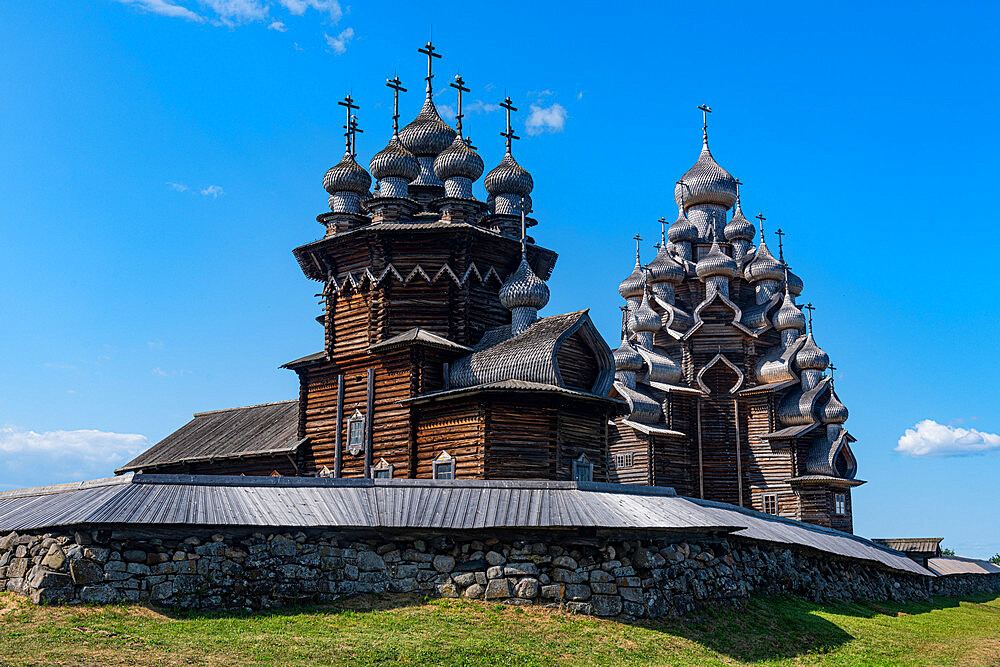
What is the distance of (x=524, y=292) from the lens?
24.0 meters

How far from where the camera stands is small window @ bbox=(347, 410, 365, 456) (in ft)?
79.2

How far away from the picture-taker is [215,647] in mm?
11922

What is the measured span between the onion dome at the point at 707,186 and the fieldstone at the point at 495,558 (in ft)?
115

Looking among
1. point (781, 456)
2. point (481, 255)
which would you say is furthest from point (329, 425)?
point (781, 456)

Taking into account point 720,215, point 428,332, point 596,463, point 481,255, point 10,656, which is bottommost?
point 10,656

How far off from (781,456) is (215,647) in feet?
100

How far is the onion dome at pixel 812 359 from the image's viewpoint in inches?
1549

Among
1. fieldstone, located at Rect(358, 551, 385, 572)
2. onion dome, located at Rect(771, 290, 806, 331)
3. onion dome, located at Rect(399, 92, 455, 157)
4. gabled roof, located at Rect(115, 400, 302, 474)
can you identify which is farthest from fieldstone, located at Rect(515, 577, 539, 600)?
onion dome, located at Rect(771, 290, 806, 331)

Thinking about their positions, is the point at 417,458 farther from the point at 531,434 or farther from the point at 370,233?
the point at 370,233

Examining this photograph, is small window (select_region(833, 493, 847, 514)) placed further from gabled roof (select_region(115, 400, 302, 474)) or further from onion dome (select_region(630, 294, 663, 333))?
gabled roof (select_region(115, 400, 302, 474))

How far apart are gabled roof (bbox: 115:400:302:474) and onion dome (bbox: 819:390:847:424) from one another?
21.0 metres

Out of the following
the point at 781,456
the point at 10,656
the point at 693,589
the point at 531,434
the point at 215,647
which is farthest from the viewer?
the point at 781,456

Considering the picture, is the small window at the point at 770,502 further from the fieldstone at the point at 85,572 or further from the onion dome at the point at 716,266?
the fieldstone at the point at 85,572

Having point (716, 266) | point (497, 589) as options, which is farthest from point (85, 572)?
point (716, 266)
